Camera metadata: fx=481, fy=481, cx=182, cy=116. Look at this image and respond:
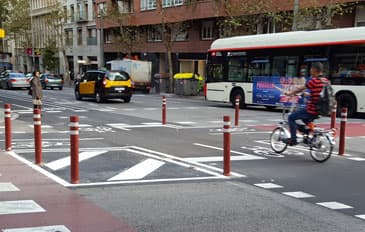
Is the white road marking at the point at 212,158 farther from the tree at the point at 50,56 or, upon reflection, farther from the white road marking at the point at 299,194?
the tree at the point at 50,56

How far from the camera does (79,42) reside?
2657 inches

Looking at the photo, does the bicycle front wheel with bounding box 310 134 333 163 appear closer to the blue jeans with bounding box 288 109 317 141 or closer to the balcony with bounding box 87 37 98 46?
the blue jeans with bounding box 288 109 317 141

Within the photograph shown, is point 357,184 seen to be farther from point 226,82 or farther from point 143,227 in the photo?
point 226,82

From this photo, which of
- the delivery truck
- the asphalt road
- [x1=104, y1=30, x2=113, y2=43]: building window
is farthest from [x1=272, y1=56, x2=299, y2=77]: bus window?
[x1=104, y1=30, x2=113, y2=43]: building window

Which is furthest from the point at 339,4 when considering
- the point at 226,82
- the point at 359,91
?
the point at 359,91

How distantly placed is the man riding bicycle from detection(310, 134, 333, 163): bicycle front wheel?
0.41 metres

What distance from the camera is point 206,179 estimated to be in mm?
7906

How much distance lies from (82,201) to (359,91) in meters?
14.6

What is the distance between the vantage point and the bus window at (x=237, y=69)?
2327 centimetres

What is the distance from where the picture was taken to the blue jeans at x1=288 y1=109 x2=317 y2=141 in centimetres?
961

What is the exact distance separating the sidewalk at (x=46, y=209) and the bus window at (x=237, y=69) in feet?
54.4

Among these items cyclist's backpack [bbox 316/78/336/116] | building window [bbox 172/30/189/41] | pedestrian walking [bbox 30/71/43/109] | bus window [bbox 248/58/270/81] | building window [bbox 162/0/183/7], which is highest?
building window [bbox 162/0/183/7]

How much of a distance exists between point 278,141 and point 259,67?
40.4ft

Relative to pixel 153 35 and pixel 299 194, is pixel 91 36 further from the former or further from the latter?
pixel 299 194
